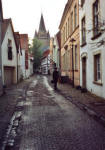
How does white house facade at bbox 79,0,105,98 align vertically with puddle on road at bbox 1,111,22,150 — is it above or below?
above

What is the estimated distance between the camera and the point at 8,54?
2456 centimetres

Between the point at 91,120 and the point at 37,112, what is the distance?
234cm

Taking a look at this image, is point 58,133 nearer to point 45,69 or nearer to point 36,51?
point 36,51

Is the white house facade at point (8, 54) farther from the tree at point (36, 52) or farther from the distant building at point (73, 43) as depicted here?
the tree at point (36, 52)

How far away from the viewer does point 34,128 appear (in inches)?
244

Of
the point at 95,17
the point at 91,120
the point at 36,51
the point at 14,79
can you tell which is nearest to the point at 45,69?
the point at 36,51

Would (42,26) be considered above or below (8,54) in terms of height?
above

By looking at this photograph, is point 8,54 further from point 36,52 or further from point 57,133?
point 36,52

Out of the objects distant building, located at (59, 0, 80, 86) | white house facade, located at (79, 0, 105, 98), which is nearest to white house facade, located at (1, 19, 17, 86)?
distant building, located at (59, 0, 80, 86)

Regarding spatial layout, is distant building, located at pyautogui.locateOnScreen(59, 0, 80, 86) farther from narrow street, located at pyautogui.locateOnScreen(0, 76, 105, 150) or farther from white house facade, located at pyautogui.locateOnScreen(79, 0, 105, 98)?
narrow street, located at pyautogui.locateOnScreen(0, 76, 105, 150)

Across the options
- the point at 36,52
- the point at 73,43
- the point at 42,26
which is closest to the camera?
the point at 73,43

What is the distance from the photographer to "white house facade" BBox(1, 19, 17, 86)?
22625 millimetres

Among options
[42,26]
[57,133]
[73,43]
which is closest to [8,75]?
[73,43]

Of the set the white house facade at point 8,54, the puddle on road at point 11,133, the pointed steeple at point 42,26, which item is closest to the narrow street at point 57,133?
the puddle on road at point 11,133
